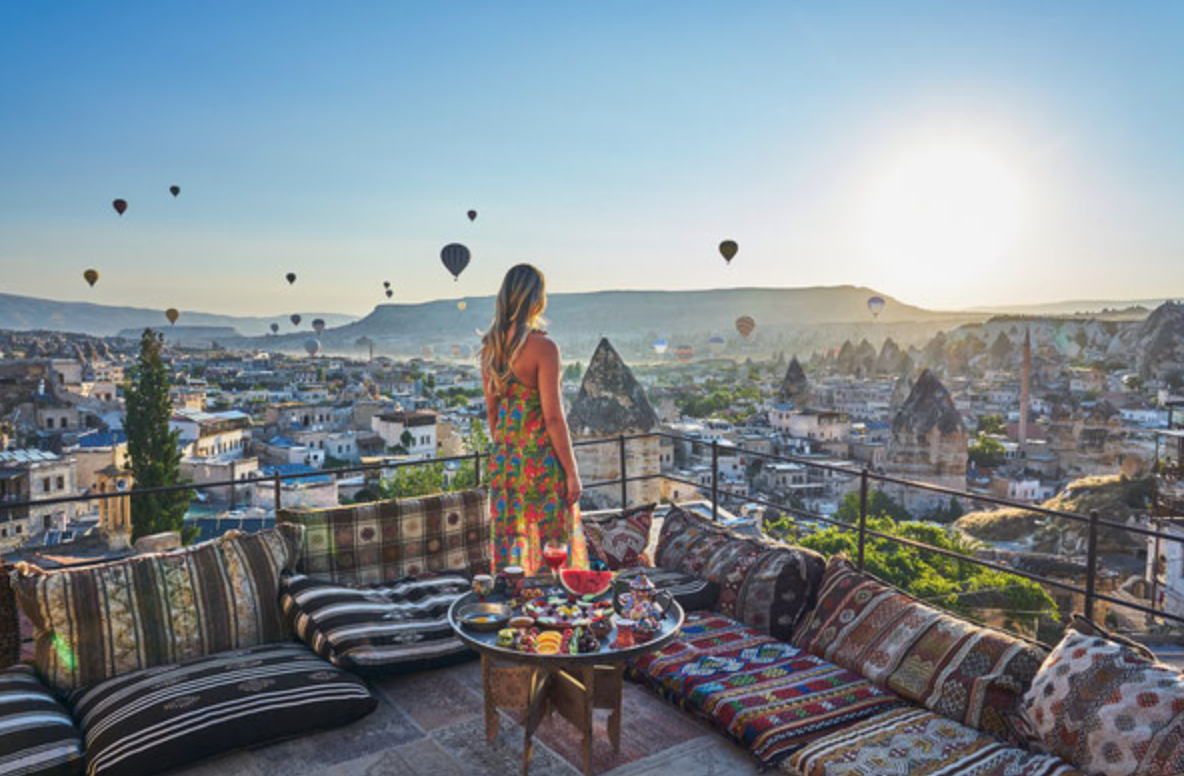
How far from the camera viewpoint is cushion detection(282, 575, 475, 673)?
304cm

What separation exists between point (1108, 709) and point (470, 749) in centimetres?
183

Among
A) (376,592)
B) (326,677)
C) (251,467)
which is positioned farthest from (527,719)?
(251,467)

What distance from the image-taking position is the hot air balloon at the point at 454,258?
3169 cm

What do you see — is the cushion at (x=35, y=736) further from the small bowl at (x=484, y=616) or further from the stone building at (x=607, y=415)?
the stone building at (x=607, y=415)

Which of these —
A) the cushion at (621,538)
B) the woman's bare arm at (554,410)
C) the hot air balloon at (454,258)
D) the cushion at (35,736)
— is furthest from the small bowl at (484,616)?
the hot air balloon at (454,258)

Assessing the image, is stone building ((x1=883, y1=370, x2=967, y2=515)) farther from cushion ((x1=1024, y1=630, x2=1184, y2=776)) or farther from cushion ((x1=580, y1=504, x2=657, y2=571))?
cushion ((x1=1024, y1=630, x2=1184, y2=776))

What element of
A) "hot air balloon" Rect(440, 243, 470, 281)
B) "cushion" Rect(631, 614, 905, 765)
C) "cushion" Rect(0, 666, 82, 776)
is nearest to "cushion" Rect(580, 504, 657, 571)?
"cushion" Rect(631, 614, 905, 765)

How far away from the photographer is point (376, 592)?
140 inches

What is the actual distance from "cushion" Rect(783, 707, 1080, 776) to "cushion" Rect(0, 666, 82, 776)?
2029 millimetres

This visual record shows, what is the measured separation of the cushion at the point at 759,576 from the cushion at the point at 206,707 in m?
1.50

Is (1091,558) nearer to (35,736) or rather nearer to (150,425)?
(35,736)

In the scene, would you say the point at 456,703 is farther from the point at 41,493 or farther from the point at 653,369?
the point at 653,369

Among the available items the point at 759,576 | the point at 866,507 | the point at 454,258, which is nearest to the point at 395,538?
the point at 759,576

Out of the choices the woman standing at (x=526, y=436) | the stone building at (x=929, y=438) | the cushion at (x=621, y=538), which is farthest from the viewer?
the stone building at (x=929, y=438)
